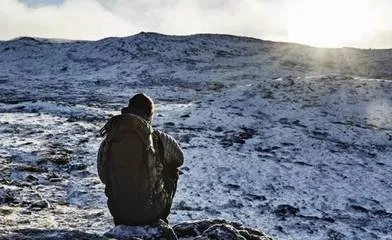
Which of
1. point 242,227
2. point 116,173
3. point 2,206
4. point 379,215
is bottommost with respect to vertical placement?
point 379,215

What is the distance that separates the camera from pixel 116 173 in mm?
8305

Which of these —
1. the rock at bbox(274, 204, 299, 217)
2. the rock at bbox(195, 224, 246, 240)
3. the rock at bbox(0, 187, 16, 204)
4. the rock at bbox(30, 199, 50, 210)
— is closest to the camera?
the rock at bbox(195, 224, 246, 240)

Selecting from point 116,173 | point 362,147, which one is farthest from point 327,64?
point 116,173

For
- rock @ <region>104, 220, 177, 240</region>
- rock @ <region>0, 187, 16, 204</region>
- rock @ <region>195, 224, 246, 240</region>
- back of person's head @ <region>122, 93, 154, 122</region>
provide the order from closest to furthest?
rock @ <region>195, 224, 246, 240</region>
rock @ <region>104, 220, 177, 240</region>
back of person's head @ <region>122, 93, 154, 122</region>
rock @ <region>0, 187, 16, 204</region>

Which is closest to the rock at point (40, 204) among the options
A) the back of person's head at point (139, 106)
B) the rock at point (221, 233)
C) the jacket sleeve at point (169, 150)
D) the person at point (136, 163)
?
the person at point (136, 163)

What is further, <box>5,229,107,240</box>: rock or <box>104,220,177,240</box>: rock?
<box>104,220,177,240</box>: rock

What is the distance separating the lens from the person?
26.4ft

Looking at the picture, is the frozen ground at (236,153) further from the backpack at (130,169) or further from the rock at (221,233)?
the rock at (221,233)

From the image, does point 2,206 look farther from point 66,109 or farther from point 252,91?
point 252,91

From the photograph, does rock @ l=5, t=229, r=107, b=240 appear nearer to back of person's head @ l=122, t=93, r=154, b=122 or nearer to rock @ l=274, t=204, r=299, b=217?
back of person's head @ l=122, t=93, r=154, b=122

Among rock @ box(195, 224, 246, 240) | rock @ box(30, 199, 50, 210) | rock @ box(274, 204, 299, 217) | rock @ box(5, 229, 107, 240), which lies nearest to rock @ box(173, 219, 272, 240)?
rock @ box(195, 224, 246, 240)

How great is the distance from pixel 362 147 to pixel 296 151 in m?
3.35

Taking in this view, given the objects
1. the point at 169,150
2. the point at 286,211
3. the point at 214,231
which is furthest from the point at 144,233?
the point at 286,211

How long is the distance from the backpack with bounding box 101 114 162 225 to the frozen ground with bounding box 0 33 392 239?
1728 millimetres
